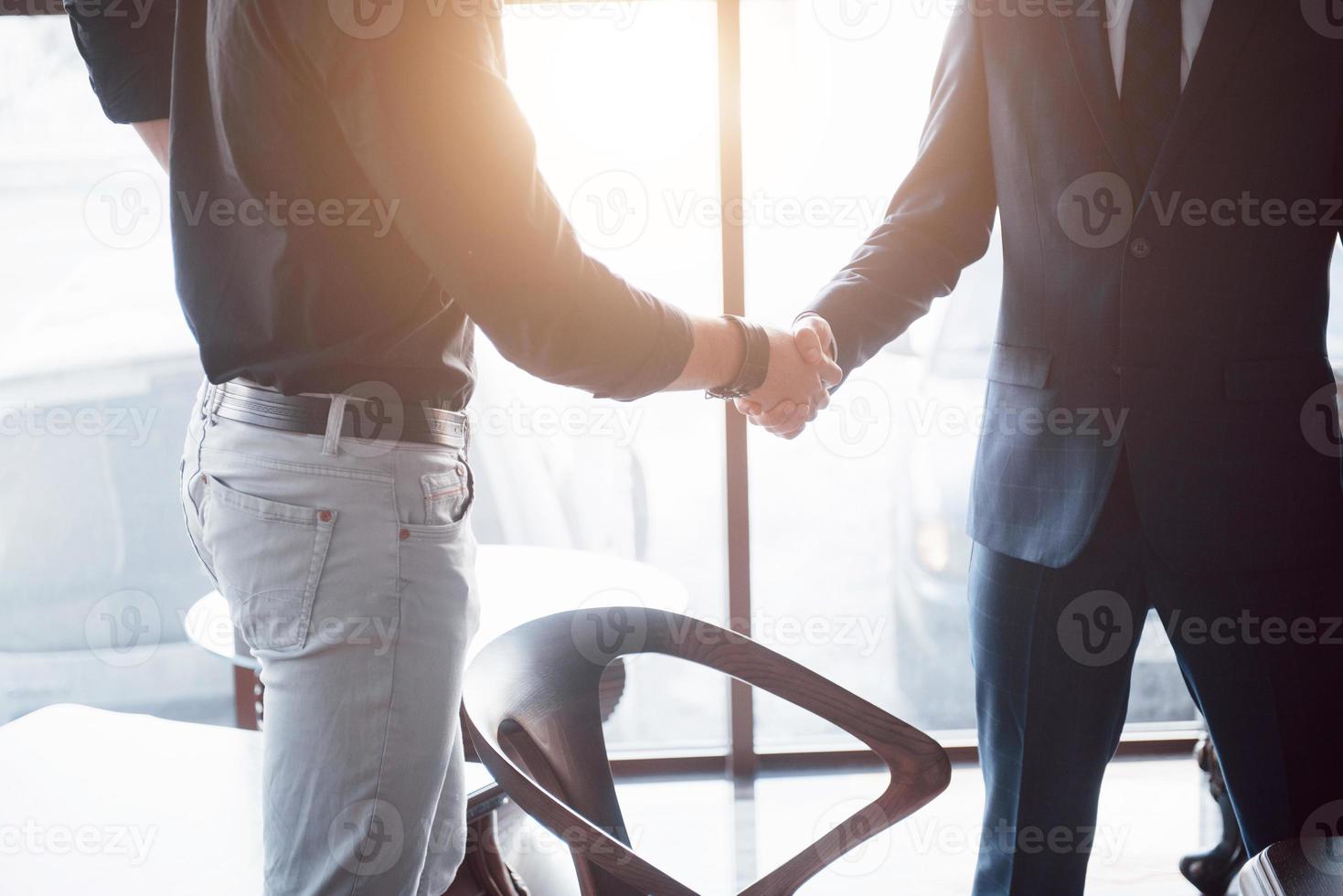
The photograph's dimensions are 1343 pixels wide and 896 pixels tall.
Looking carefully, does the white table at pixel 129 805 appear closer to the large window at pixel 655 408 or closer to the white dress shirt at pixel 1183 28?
the large window at pixel 655 408

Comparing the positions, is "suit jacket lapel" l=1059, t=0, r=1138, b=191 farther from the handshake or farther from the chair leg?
the chair leg

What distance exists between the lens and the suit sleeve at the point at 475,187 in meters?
0.95

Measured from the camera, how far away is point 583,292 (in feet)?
3.53

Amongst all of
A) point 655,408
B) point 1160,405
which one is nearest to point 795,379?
point 1160,405

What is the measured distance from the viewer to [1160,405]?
123 cm

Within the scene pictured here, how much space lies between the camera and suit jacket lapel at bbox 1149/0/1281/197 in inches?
46.1

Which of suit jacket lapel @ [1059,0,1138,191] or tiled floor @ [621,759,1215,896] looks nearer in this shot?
suit jacket lapel @ [1059,0,1138,191]

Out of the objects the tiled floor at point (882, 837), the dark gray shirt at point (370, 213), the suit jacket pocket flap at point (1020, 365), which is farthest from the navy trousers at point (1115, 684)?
the tiled floor at point (882, 837)

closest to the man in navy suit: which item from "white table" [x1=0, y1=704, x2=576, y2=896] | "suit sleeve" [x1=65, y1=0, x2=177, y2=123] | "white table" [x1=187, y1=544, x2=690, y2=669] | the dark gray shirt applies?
the dark gray shirt

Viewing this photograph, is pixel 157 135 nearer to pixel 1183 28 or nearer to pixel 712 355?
pixel 712 355

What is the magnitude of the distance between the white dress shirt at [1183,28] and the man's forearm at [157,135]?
1.22m

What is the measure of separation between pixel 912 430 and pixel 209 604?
1.91 meters

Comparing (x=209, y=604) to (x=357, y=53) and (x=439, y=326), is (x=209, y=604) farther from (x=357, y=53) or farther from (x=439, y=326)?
(x=357, y=53)

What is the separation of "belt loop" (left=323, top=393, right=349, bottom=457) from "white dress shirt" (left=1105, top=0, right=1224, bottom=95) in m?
1.00
